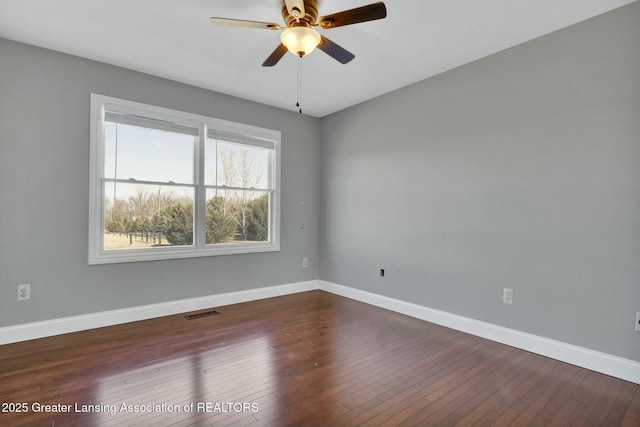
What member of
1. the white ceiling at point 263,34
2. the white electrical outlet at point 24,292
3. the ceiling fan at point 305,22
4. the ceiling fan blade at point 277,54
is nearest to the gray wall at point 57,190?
the white electrical outlet at point 24,292

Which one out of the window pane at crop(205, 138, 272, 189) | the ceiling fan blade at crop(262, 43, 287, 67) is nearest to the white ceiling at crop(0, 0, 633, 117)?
the ceiling fan blade at crop(262, 43, 287, 67)

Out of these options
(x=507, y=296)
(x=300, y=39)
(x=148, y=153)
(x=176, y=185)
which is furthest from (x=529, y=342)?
(x=148, y=153)

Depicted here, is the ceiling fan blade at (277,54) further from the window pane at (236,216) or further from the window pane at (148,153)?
the window pane at (236,216)

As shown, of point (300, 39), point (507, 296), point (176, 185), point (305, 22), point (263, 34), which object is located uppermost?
point (263, 34)

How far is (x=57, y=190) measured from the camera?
117 inches

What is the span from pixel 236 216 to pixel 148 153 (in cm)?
127

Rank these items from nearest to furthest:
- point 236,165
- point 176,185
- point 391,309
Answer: point 176,185, point 391,309, point 236,165

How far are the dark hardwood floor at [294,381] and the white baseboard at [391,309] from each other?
0.28ft

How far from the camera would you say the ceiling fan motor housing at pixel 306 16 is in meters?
2.12

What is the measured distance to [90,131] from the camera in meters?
3.12

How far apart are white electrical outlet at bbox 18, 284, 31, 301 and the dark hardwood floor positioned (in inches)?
15.6

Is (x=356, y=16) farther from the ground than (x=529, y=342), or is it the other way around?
(x=356, y=16)

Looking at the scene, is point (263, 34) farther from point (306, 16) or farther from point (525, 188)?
point (525, 188)

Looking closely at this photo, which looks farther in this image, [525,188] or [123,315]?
[123,315]
